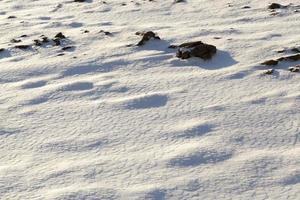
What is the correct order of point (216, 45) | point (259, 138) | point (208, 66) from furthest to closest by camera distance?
point (216, 45)
point (208, 66)
point (259, 138)

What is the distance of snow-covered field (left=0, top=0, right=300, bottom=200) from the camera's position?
2.80 m

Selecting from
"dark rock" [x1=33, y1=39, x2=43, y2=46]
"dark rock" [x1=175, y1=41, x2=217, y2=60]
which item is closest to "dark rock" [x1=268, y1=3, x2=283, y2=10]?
"dark rock" [x1=175, y1=41, x2=217, y2=60]

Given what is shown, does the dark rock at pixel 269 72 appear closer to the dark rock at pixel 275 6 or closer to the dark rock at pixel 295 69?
the dark rock at pixel 295 69

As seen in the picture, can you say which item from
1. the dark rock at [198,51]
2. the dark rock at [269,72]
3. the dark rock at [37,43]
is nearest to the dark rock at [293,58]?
the dark rock at [269,72]

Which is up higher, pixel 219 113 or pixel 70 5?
pixel 70 5

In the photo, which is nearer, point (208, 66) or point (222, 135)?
point (222, 135)

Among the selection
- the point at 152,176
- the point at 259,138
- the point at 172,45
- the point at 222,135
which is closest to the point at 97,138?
the point at 152,176

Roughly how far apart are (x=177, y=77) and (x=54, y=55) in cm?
123

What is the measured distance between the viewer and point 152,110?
3.52 metres

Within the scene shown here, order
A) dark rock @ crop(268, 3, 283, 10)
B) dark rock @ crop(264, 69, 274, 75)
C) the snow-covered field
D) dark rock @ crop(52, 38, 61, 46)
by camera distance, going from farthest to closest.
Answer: dark rock @ crop(268, 3, 283, 10) → dark rock @ crop(52, 38, 61, 46) → dark rock @ crop(264, 69, 274, 75) → the snow-covered field

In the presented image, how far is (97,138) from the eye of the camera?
324 centimetres

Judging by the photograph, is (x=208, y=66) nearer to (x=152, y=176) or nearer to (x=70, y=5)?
(x=152, y=176)

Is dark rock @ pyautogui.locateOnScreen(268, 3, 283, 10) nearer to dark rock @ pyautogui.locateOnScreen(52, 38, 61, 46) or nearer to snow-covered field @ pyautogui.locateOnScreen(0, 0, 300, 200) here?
snow-covered field @ pyautogui.locateOnScreen(0, 0, 300, 200)

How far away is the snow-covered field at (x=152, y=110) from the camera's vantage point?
9.20 ft
